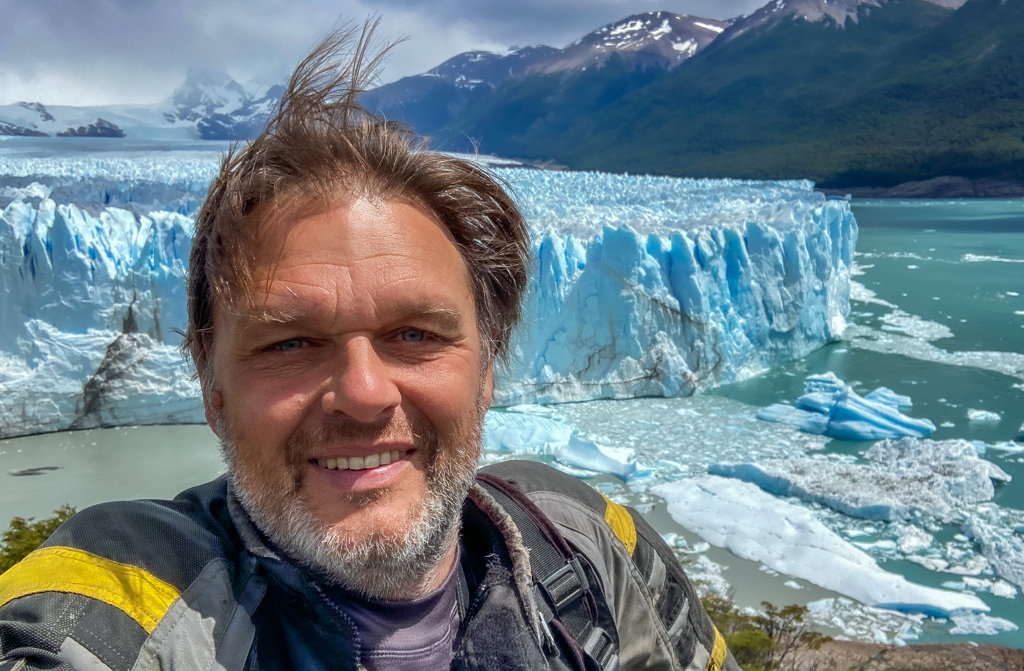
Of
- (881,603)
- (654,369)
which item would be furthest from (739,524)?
(654,369)

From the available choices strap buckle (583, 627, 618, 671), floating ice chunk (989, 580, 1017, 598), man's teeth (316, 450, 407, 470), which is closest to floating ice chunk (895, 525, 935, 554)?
floating ice chunk (989, 580, 1017, 598)

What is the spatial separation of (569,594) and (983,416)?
7786 millimetres

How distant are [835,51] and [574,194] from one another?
50.0 metres

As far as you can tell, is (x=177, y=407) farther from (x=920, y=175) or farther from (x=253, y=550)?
(x=920, y=175)

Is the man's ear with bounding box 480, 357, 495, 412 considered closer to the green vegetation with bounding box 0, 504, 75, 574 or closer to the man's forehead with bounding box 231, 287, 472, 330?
the man's forehead with bounding box 231, 287, 472, 330

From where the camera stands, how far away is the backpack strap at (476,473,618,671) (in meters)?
0.92

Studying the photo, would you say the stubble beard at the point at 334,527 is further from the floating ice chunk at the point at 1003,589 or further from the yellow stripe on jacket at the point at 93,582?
the floating ice chunk at the point at 1003,589

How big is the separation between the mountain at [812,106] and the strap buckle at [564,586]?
3477cm

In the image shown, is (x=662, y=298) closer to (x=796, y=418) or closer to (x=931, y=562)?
(x=796, y=418)

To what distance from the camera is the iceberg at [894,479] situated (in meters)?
5.23

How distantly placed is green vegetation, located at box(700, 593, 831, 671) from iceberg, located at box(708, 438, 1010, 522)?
4.89 feet

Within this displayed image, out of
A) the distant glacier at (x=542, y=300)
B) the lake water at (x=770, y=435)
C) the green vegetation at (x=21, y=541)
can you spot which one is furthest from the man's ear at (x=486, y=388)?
the distant glacier at (x=542, y=300)

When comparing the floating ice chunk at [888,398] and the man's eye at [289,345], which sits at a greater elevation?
the man's eye at [289,345]

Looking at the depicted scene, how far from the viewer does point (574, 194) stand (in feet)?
35.8
